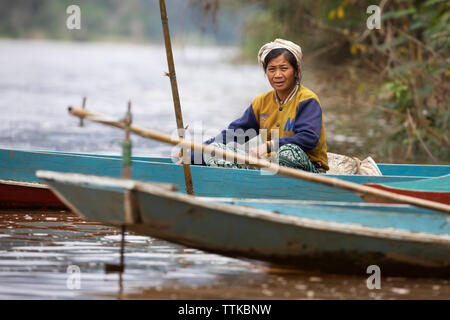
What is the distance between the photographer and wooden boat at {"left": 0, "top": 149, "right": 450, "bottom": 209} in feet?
15.6

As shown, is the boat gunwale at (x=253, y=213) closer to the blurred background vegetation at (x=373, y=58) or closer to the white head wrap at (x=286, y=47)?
the white head wrap at (x=286, y=47)

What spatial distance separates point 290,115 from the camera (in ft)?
14.8

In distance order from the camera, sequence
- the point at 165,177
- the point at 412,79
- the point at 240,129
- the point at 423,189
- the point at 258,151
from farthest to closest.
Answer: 1. the point at 412,79
2. the point at 165,177
3. the point at 240,129
4. the point at 423,189
5. the point at 258,151

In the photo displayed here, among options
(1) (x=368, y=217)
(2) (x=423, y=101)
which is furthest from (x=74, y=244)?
(2) (x=423, y=101)

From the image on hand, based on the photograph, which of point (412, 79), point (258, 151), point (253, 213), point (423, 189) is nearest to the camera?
point (253, 213)

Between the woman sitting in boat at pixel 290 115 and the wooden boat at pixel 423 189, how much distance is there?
1.44 feet

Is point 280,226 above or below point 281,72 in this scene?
below

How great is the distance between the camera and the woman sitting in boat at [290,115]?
14.4 feet

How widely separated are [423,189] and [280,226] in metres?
1.47

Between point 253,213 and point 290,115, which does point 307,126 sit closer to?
point 290,115

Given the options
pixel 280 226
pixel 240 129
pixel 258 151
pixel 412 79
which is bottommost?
pixel 280 226

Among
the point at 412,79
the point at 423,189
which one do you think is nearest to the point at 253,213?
the point at 423,189

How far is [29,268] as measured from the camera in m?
3.90
